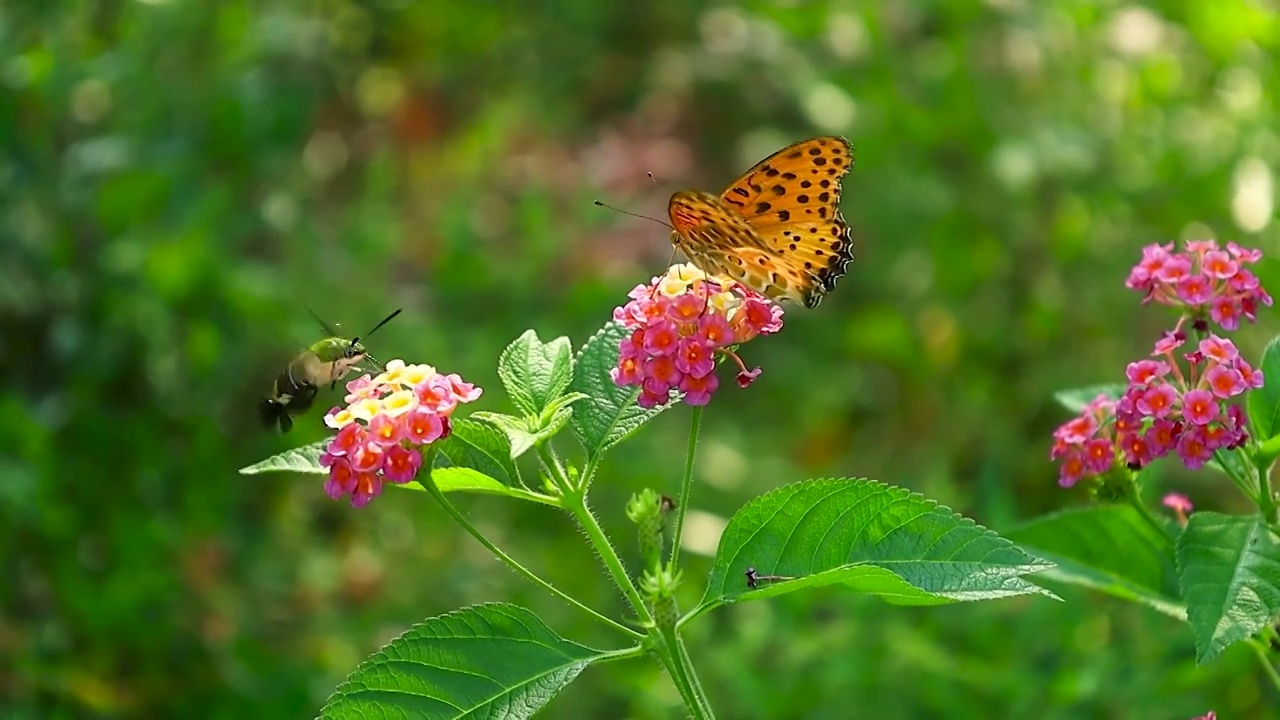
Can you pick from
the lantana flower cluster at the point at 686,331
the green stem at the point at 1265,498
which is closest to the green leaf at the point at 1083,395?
the green stem at the point at 1265,498

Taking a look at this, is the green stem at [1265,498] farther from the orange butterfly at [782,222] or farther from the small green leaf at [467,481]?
the small green leaf at [467,481]

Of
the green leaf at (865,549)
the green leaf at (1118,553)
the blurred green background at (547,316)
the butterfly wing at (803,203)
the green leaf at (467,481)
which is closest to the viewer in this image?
the green leaf at (865,549)

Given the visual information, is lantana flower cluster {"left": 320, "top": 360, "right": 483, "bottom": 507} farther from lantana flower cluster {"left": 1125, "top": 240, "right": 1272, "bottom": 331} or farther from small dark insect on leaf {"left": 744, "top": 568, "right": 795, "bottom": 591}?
lantana flower cluster {"left": 1125, "top": 240, "right": 1272, "bottom": 331}

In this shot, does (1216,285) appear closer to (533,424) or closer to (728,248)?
(728,248)

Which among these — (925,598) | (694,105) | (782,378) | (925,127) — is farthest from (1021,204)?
(925,598)

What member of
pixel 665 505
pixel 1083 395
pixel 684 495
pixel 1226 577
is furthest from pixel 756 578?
pixel 1083 395

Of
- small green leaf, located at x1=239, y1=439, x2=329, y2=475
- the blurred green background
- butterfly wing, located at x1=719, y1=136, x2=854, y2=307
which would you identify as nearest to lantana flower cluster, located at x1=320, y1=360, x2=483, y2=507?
small green leaf, located at x1=239, y1=439, x2=329, y2=475

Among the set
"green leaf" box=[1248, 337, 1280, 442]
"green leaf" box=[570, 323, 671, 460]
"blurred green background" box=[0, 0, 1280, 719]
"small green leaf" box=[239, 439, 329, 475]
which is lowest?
"blurred green background" box=[0, 0, 1280, 719]
